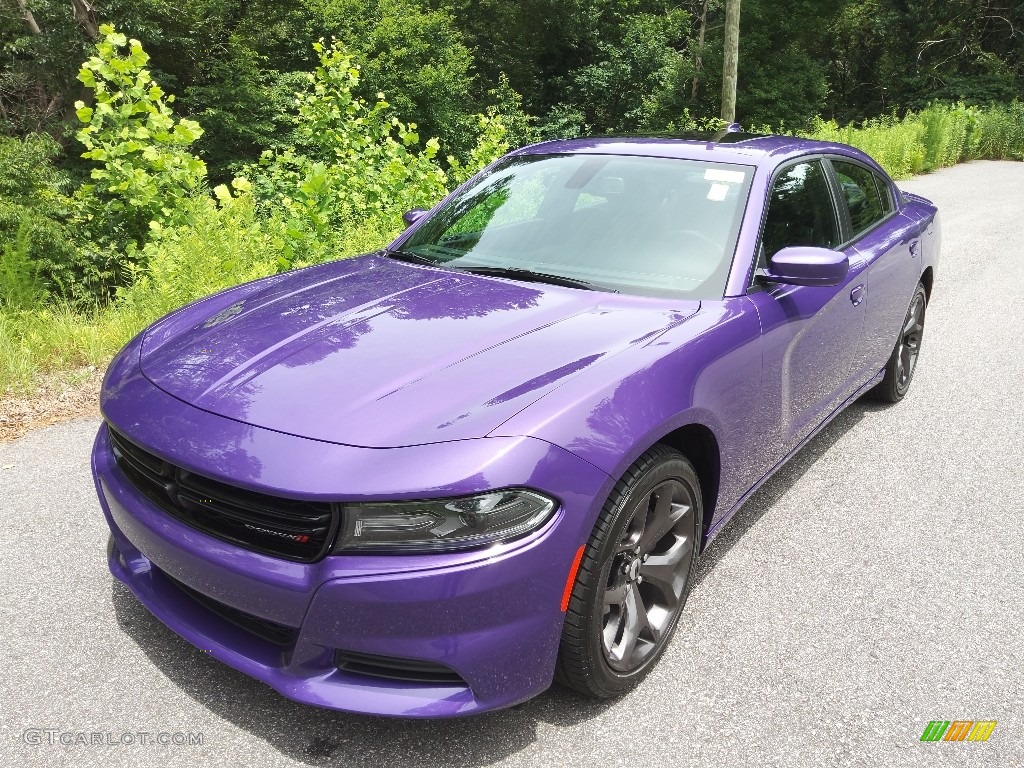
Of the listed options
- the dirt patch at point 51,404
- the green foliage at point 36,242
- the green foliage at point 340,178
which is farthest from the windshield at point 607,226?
the green foliage at point 36,242

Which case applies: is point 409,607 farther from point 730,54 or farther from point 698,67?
point 698,67

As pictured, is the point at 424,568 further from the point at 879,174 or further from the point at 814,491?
the point at 879,174

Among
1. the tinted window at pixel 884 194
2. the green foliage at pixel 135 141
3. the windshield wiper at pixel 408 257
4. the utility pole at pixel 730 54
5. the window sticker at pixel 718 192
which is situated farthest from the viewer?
the utility pole at pixel 730 54

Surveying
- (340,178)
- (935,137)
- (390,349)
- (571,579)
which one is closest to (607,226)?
(390,349)

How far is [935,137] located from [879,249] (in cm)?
1787

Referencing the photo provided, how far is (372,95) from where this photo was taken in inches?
1007

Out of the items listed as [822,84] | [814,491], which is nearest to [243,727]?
[814,491]

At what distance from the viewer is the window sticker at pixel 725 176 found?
3.31 m

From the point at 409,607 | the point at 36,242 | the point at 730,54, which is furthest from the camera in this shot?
the point at 730,54

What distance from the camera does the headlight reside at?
6.32ft

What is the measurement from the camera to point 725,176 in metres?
3.34

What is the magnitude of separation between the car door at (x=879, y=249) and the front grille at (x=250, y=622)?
3121mm

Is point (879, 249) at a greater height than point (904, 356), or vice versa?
point (879, 249)

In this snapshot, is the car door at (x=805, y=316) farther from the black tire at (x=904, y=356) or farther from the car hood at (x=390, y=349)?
the black tire at (x=904, y=356)
